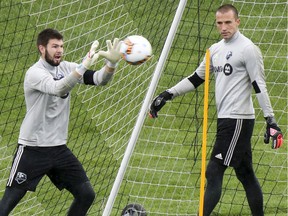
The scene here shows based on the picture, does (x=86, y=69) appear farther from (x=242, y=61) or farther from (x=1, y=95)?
(x=1, y=95)

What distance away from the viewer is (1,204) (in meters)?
10.3

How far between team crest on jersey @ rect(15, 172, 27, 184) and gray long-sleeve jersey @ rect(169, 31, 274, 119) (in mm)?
1902

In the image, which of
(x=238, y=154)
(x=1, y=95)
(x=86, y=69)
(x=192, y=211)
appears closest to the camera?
(x=86, y=69)

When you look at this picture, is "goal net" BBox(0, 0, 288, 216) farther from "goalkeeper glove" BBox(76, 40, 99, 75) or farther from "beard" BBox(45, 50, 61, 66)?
"goalkeeper glove" BBox(76, 40, 99, 75)

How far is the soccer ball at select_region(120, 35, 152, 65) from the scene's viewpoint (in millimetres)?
10023

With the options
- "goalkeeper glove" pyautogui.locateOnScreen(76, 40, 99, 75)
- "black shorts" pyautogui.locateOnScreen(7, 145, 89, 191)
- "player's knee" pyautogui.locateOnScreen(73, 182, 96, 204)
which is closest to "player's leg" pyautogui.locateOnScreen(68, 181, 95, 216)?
"player's knee" pyautogui.locateOnScreen(73, 182, 96, 204)

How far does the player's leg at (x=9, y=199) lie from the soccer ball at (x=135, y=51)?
5.12 feet

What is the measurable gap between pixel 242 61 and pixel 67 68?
63.8 inches

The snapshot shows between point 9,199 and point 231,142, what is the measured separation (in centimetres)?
210

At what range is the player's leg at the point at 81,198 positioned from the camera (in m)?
10.5

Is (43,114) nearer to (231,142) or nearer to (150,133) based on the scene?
(231,142)

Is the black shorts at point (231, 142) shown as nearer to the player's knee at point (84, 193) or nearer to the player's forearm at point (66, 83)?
the player's knee at point (84, 193)

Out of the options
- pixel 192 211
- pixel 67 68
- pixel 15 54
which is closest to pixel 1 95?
pixel 15 54

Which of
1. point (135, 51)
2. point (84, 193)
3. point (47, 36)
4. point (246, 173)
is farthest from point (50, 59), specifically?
point (246, 173)
